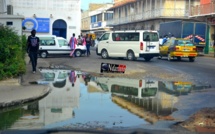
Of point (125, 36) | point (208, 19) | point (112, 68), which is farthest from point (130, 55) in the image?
point (208, 19)

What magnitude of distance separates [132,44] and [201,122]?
17612 millimetres

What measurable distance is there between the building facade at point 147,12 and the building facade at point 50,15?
15.7 meters

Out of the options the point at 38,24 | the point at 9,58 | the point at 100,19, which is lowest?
the point at 9,58

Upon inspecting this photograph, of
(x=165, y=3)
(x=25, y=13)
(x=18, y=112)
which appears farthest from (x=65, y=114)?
(x=165, y=3)

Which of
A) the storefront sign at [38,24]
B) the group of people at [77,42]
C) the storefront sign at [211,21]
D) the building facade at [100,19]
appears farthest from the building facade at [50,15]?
the building facade at [100,19]

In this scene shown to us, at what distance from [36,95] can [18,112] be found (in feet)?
5.22

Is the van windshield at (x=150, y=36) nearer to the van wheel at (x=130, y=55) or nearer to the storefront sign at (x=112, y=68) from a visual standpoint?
the van wheel at (x=130, y=55)

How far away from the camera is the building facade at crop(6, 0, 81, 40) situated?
122ft

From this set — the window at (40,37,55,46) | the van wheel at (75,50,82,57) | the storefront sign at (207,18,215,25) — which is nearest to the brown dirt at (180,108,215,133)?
the window at (40,37,55,46)

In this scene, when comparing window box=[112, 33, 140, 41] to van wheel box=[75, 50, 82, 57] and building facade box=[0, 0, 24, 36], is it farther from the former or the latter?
building facade box=[0, 0, 24, 36]

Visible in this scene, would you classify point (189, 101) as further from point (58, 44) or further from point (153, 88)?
point (58, 44)

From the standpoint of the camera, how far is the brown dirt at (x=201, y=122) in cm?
730

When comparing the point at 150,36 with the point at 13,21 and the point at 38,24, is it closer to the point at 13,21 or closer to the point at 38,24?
the point at 13,21

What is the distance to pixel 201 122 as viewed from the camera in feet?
25.1
